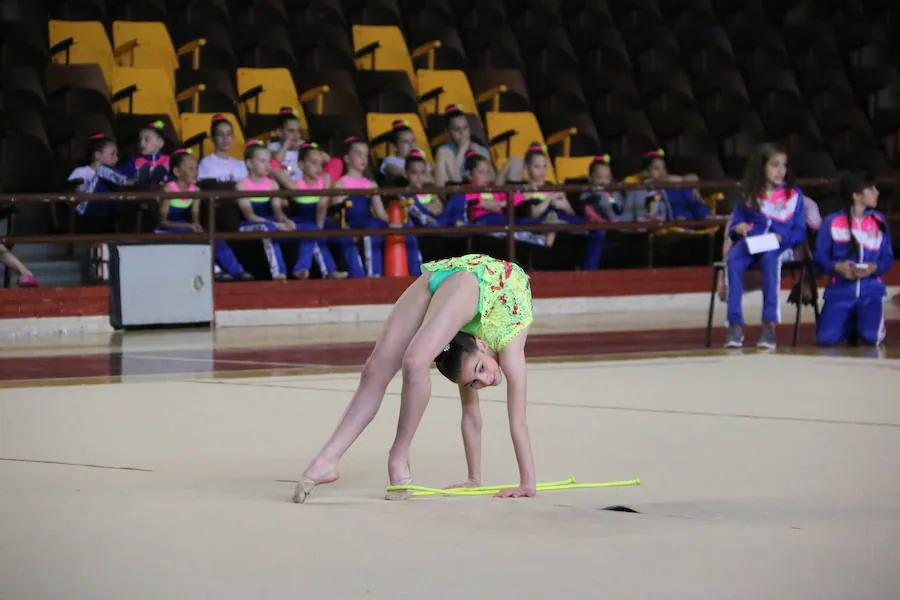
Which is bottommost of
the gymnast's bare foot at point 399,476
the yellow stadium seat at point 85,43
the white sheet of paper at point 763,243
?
the gymnast's bare foot at point 399,476

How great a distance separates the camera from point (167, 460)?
208 inches

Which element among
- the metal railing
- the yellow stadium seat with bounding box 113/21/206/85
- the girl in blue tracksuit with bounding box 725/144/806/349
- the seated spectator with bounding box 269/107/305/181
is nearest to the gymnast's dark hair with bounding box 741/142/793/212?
the girl in blue tracksuit with bounding box 725/144/806/349

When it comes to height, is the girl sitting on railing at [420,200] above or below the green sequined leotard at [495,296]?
above

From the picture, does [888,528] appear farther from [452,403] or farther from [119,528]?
[452,403]

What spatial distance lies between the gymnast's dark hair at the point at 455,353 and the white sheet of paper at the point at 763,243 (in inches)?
202

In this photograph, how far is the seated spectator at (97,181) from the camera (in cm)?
1122

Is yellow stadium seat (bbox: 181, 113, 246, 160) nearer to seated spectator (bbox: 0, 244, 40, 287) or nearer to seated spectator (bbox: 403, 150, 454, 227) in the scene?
seated spectator (bbox: 403, 150, 454, 227)

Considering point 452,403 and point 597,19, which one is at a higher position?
point 597,19

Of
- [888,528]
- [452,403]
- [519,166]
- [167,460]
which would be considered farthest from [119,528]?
[519,166]

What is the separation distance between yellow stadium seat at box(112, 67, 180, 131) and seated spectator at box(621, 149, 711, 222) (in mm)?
3972

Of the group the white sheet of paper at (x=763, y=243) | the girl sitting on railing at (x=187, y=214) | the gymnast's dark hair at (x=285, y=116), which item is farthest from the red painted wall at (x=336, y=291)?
the white sheet of paper at (x=763, y=243)

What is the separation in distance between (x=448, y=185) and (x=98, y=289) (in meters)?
2.90

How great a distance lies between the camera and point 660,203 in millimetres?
12859

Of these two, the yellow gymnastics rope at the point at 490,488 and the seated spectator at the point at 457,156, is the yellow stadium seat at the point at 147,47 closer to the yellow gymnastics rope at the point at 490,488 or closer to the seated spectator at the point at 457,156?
the seated spectator at the point at 457,156
